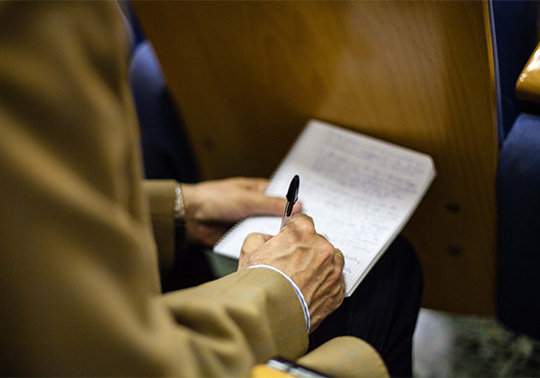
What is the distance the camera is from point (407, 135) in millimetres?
837

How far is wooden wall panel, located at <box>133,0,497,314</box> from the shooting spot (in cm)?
71

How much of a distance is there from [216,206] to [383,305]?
299mm

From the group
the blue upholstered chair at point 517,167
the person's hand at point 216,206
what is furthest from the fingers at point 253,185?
the blue upholstered chair at point 517,167

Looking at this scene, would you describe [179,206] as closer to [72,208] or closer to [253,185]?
[253,185]

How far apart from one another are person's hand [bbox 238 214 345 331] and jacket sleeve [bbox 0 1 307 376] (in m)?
0.23

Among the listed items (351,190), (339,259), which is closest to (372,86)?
(351,190)

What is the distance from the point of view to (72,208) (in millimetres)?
372

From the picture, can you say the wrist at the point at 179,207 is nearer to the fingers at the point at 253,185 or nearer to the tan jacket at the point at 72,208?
the fingers at the point at 253,185

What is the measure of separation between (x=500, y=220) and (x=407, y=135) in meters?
0.19

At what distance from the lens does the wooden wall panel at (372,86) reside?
2.33 feet

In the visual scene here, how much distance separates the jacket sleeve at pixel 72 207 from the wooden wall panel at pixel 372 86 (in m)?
0.44

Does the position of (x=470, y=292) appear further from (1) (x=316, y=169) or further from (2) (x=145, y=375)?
(2) (x=145, y=375)

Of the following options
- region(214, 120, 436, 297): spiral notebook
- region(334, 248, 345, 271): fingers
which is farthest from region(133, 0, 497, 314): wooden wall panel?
region(334, 248, 345, 271): fingers

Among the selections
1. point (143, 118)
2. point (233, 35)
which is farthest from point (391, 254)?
point (143, 118)
